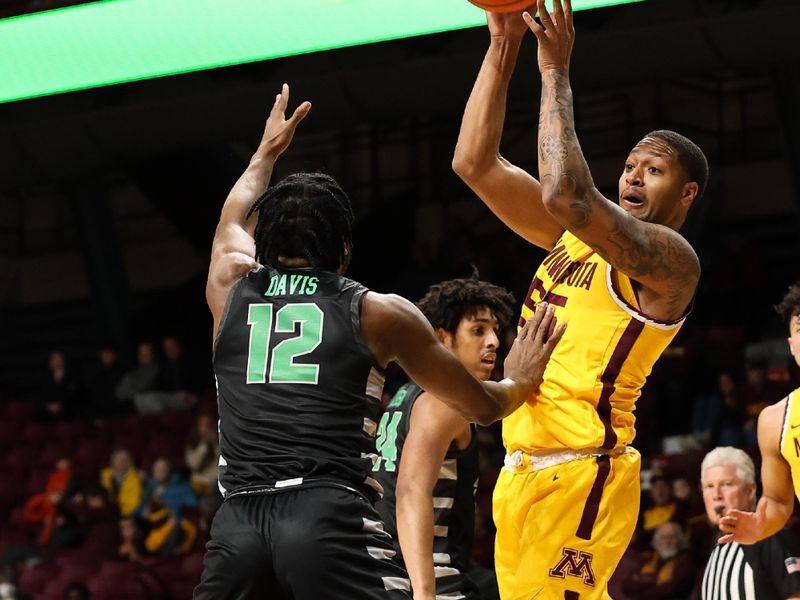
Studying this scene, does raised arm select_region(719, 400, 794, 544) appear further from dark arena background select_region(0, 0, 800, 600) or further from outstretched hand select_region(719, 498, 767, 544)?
dark arena background select_region(0, 0, 800, 600)

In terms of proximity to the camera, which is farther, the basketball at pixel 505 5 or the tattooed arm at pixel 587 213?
the basketball at pixel 505 5

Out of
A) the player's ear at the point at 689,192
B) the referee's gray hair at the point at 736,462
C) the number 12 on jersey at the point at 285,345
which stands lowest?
the referee's gray hair at the point at 736,462

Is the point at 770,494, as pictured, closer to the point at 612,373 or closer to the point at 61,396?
the point at 612,373

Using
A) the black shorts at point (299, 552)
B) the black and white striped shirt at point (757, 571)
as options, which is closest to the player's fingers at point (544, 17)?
the black shorts at point (299, 552)

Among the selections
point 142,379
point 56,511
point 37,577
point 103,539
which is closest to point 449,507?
point 37,577

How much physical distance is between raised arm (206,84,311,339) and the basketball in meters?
0.70

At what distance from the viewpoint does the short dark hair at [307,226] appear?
351 cm

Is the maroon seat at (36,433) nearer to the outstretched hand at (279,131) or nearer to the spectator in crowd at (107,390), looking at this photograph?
the spectator in crowd at (107,390)

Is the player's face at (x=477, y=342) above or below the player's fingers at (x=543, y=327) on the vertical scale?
above

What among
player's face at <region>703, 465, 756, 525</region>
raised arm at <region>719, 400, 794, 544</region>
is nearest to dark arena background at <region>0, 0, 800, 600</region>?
player's face at <region>703, 465, 756, 525</region>

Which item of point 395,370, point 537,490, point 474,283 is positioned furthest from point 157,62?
point 537,490

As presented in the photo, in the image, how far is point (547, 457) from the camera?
4.01 metres

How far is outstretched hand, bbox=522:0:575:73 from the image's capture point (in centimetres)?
388

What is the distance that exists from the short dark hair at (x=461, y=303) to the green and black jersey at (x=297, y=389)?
1517 mm
